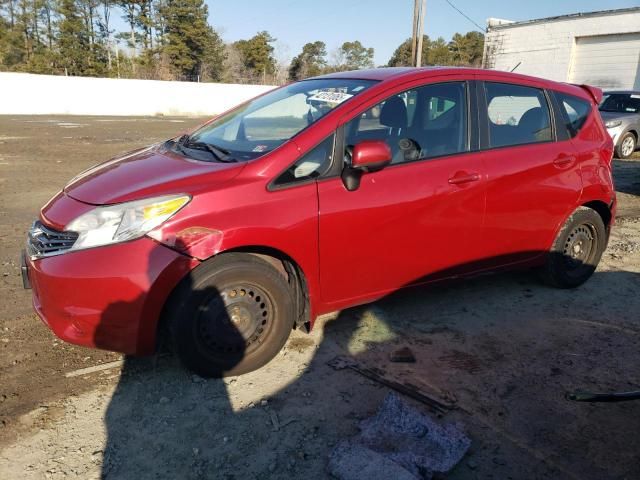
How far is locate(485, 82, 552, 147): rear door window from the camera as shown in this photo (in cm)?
387

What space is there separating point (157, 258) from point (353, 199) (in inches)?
47.2

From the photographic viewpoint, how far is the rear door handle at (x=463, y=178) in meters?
3.56

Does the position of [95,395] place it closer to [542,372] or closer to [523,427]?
[523,427]

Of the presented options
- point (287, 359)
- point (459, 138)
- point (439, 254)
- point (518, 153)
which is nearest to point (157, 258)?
point (287, 359)

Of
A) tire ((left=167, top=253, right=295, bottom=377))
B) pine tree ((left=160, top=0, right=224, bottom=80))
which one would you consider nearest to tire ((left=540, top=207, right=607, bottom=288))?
tire ((left=167, top=253, right=295, bottom=377))

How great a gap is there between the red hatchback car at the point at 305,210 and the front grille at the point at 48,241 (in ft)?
0.03

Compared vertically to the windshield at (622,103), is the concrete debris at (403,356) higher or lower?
lower

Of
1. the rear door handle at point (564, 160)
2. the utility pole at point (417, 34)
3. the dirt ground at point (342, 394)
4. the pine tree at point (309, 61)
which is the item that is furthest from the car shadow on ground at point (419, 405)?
the pine tree at point (309, 61)

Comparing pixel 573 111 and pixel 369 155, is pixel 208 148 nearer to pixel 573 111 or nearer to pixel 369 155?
pixel 369 155

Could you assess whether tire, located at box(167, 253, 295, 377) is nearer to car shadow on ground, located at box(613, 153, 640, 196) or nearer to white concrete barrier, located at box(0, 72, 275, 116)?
car shadow on ground, located at box(613, 153, 640, 196)

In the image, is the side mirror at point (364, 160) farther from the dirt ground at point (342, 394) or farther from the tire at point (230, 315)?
the dirt ground at point (342, 394)

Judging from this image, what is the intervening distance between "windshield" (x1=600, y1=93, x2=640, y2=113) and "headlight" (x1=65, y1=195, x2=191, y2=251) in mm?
13387

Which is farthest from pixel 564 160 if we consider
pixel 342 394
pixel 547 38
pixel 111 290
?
pixel 547 38

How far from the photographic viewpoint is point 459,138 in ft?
12.1
